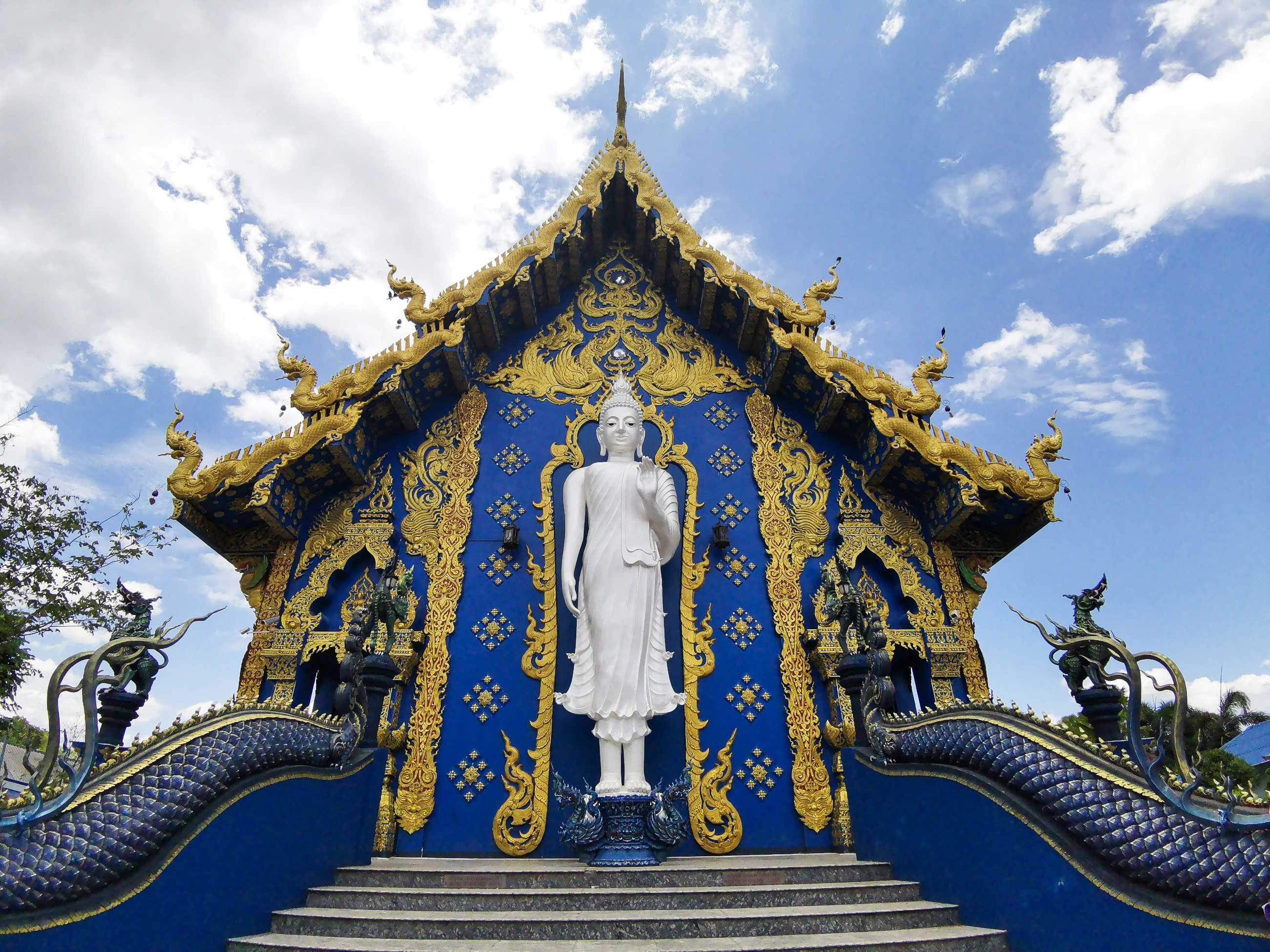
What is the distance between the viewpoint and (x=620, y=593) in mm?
5570

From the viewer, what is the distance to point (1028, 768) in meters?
3.81

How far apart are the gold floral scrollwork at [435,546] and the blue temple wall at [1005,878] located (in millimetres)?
3468

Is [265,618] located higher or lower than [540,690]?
higher

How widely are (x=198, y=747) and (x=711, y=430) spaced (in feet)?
16.8

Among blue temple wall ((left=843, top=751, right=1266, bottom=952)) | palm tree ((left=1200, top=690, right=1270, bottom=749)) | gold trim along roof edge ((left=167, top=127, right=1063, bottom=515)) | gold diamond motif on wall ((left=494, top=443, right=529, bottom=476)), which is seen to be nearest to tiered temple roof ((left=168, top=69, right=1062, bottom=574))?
gold trim along roof edge ((left=167, top=127, right=1063, bottom=515))

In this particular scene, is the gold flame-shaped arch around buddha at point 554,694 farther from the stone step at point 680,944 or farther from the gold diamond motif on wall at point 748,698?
the stone step at point 680,944

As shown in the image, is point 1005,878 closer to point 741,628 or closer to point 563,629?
point 741,628

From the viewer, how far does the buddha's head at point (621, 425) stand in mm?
6301

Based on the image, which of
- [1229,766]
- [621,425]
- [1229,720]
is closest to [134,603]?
[621,425]

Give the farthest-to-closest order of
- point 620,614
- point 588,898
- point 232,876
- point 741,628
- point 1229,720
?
point 1229,720 → point 741,628 → point 620,614 → point 588,898 → point 232,876

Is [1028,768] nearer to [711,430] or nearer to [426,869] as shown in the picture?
[426,869]

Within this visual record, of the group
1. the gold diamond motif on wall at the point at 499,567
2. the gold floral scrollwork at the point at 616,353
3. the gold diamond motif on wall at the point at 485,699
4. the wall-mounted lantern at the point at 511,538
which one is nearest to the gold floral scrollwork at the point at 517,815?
the gold diamond motif on wall at the point at 485,699

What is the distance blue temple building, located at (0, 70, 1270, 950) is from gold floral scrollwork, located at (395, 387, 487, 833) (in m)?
0.03

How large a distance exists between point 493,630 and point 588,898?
2.68 metres
